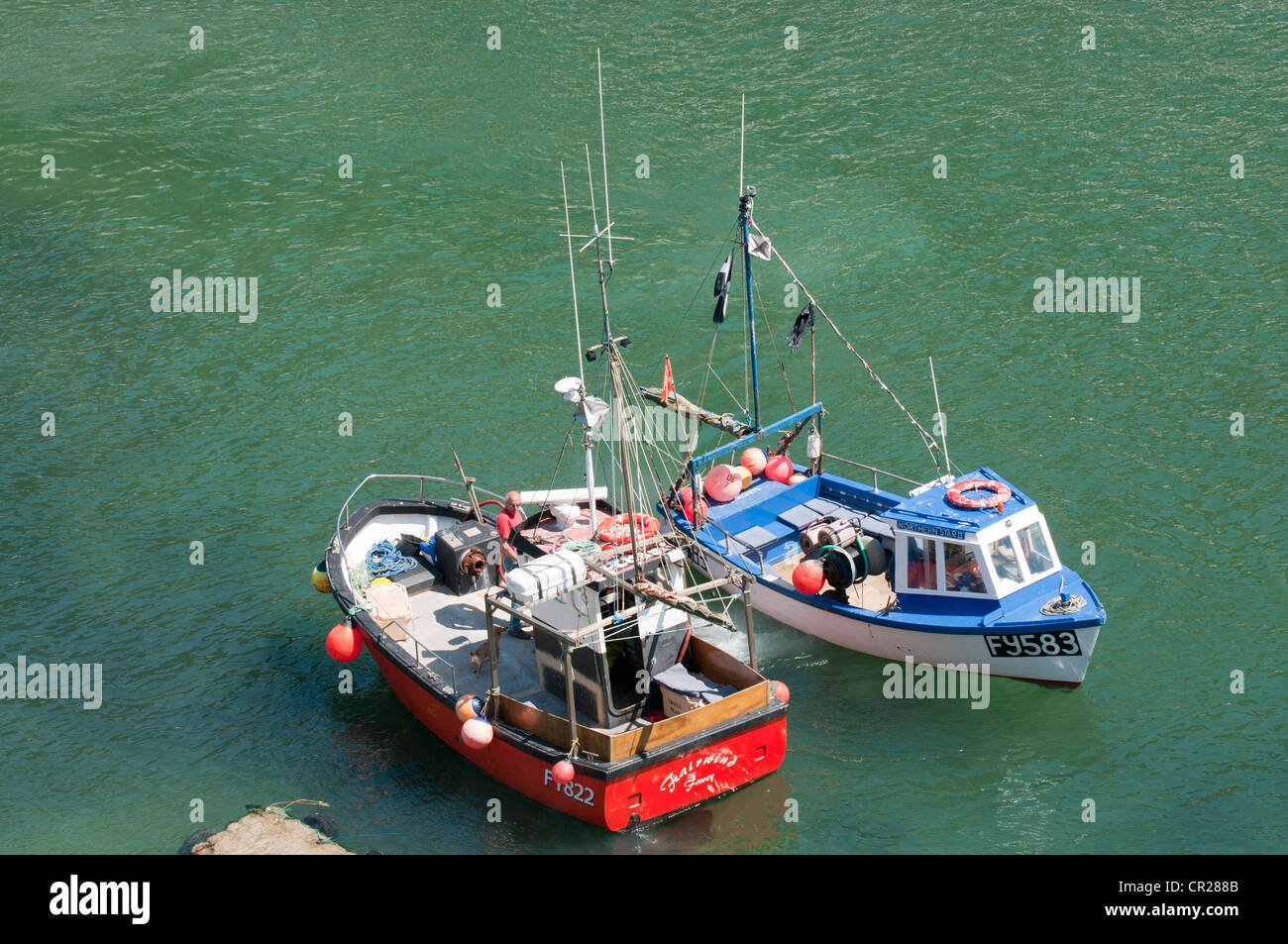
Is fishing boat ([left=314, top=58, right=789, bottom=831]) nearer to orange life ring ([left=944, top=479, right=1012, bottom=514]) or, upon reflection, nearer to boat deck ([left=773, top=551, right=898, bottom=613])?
boat deck ([left=773, top=551, right=898, bottom=613])

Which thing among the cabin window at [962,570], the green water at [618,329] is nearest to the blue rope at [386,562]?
the green water at [618,329]

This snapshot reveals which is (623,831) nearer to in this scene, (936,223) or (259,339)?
(259,339)

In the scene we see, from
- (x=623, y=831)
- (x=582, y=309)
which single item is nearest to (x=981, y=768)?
(x=623, y=831)

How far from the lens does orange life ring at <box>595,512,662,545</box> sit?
25.1 metres

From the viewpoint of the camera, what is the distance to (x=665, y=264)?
1670 inches

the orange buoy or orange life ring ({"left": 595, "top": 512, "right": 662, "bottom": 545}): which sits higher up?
orange life ring ({"left": 595, "top": 512, "right": 662, "bottom": 545})

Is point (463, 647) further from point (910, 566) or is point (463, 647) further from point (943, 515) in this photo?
point (943, 515)

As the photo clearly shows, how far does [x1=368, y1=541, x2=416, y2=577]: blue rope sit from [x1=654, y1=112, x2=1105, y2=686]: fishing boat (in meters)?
5.32

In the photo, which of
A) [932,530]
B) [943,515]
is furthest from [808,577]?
[943,515]

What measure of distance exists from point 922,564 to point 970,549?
1.01 meters

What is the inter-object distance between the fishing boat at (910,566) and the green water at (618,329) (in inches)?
42.0

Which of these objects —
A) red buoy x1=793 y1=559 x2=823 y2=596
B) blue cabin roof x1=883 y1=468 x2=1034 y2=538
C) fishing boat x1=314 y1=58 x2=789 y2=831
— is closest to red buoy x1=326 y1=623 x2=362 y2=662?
fishing boat x1=314 y1=58 x2=789 y2=831

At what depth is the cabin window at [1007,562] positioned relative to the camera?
2600cm

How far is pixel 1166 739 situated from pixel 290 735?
1586 cm
